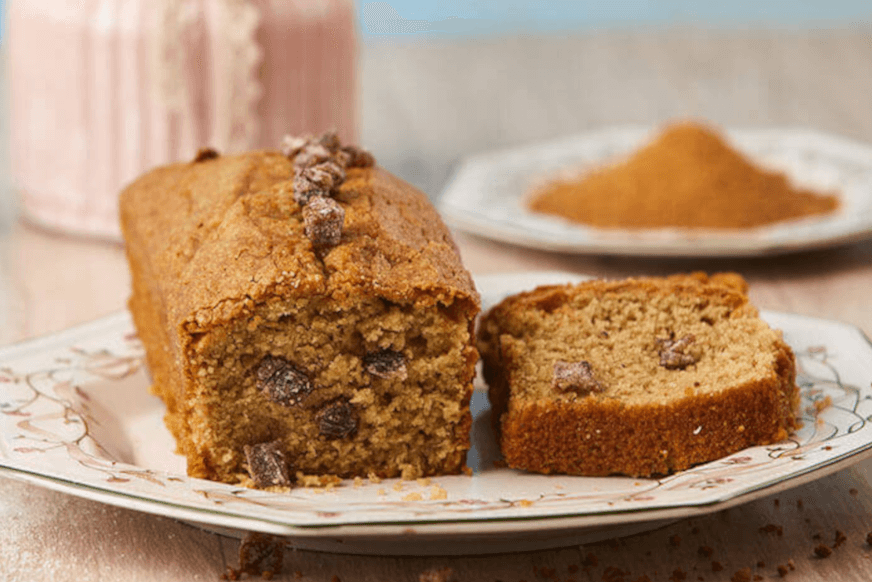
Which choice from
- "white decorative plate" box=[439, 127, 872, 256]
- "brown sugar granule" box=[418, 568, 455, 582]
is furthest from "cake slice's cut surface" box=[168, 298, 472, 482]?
"white decorative plate" box=[439, 127, 872, 256]

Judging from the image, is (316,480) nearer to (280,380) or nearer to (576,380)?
(280,380)

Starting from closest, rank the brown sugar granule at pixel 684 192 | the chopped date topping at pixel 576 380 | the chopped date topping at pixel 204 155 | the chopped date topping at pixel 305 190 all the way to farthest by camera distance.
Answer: the chopped date topping at pixel 576 380 → the chopped date topping at pixel 305 190 → the chopped date topping at pixel 204 155 → the brown sugar granule at pixel 684 192

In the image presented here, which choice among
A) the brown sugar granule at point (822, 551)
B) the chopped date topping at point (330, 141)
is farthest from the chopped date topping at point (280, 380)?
the brown sugar granule at point (822, 551)

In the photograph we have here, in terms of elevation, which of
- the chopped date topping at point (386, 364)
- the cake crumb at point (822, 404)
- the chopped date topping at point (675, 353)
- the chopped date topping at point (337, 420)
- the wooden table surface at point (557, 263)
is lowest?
the wooden table surface at point (557, 263)

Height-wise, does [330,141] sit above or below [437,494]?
above

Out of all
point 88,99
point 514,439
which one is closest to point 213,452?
point 514,439

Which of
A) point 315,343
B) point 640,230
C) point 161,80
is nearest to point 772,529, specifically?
point 315,343

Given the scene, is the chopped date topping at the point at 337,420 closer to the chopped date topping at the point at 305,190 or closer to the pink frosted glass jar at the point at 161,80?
the chopped date topping at the point at 305,190
